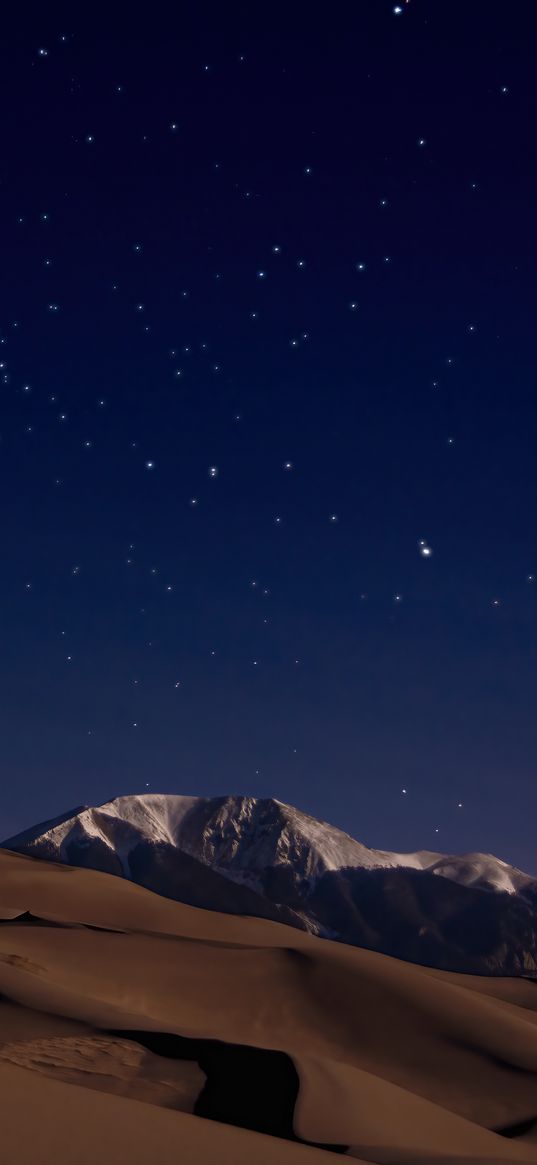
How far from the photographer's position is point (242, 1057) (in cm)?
1009

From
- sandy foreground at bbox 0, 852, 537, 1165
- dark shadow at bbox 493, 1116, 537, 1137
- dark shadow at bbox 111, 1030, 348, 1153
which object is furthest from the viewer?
dark shadow at bbox 493, 1116, 537, 1137

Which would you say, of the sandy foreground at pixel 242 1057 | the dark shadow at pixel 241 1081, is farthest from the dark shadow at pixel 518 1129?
the dark shadow at pixel 241 1081

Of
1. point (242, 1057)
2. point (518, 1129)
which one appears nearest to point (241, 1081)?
point (242, 1057)

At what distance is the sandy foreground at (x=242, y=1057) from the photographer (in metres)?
6.39

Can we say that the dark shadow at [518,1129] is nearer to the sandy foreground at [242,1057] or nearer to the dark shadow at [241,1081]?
the sandy foreground at [242,1057]

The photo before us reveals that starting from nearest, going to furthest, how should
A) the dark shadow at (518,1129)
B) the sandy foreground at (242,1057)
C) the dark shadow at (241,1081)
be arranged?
the sandy foreground at (242,1057)
the dark shadow at (241,1081)
the dark shadow at (518,1129)

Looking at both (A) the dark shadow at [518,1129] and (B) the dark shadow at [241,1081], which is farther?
(A) the dark shadow at [518,1129]

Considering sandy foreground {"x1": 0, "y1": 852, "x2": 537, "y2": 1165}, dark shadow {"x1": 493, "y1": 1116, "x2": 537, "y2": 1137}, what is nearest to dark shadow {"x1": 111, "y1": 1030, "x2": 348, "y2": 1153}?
sandy foreground {"x1": 0, "y1": 852, "x2": 537, "y2": 1165}

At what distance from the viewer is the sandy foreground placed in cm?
639

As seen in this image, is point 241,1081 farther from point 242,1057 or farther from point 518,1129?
point 518,1129

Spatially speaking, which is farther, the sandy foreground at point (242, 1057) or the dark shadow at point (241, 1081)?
the dark shadow at point (241, 1081)

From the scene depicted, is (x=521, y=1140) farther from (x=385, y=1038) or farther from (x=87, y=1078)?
(x=385, y=1038)

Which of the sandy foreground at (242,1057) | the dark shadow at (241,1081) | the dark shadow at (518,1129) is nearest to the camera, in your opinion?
the sandy foreground at (242,1057)

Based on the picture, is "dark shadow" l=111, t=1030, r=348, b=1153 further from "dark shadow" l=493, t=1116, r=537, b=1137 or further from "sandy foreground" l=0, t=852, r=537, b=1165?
"dark shadow" l=493, t=1116, r=537, b=1137
